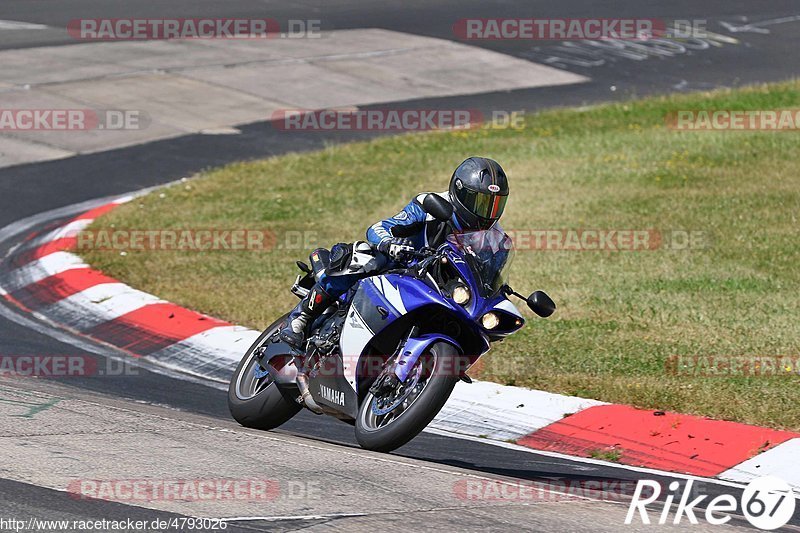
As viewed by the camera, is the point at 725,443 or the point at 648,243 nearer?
the point at 725,443

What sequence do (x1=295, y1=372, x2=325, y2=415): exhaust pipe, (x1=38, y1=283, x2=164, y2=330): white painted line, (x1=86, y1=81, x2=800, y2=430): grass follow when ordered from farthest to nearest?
(x1=38, y1=283, x2=164, y2=330): white painted line, (x1=86, y1=81, x2=800, y2=430): grass, (x1=295, y1=372, x2=325, y2=415): exhaust pipe

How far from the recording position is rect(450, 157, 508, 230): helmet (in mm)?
6883

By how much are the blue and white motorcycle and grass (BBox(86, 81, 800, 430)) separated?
7.15 ft

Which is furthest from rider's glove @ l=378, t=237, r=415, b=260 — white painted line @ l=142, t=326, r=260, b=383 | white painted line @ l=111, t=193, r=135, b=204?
white painted line @ l=111, t=193, r=135, b=204

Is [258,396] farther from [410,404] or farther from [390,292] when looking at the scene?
[410,404]

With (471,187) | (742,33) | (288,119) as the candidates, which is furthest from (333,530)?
(742,33)

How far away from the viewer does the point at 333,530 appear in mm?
Answer: 5348

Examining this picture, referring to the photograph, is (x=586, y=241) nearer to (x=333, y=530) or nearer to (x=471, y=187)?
(x=471, y=187)

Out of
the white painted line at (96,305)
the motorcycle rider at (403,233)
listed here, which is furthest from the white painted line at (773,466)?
the white painted line at (96,305)

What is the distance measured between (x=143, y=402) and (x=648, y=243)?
620cm

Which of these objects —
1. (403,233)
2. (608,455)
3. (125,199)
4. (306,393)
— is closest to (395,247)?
(403,233)

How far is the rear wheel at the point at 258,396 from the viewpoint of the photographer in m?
7.84

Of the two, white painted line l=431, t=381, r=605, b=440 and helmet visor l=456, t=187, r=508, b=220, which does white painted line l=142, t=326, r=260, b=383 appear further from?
helmet visor l=456, t=187, r=508, b=220

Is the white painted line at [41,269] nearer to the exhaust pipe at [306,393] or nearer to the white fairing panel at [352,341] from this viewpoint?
the exhaust pipe at [306,393]
